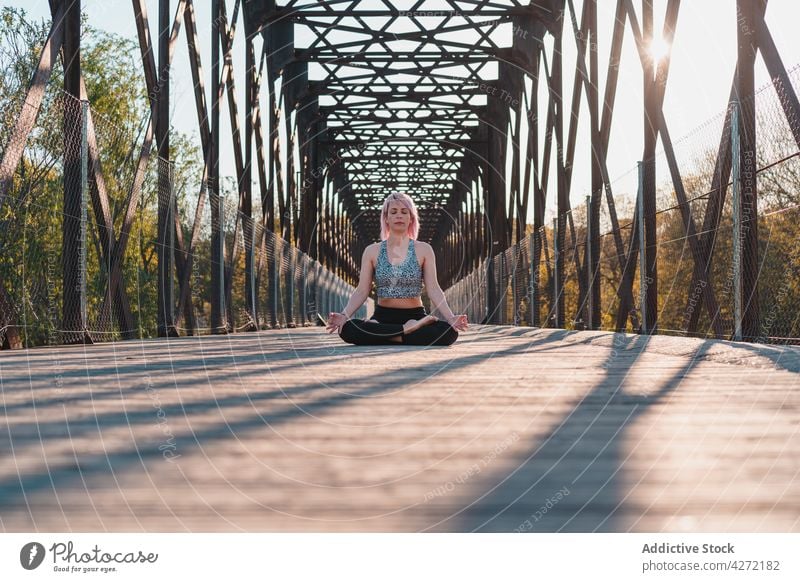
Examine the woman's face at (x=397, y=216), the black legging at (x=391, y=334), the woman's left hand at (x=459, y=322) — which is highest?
the woman's face at (x=397, y=216)

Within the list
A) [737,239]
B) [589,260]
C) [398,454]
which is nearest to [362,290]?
[737,239]

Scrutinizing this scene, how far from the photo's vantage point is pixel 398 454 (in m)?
1.33

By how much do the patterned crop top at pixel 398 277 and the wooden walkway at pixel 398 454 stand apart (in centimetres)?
320

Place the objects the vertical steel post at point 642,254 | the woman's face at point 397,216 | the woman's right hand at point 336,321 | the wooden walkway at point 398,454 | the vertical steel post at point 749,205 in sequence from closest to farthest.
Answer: the wooden walkway at point 398,454
the woman's right hand at point 336,321
the vertical steel post at point 749,205
the woman's face at point 397,216
the vertical steel post at point 642,254

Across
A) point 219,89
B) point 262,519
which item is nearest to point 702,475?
point 262,519

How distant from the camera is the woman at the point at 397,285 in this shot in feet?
17.9

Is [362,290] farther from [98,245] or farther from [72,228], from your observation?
[98,245]

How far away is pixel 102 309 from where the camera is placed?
239 inches

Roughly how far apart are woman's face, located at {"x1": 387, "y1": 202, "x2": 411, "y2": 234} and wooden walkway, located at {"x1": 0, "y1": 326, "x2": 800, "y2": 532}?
10.4 feet

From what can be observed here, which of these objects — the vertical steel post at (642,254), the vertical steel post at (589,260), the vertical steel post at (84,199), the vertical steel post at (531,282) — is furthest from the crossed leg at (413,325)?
the vertical steel post at (531,282)

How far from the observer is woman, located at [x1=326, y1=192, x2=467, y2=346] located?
5461 mm

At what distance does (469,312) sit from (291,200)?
6.30 meters

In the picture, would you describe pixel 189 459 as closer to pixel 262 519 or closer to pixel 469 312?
pixel 262 519

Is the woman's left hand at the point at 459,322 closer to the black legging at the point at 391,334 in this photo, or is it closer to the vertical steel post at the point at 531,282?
the black legging at the point at 391,334
